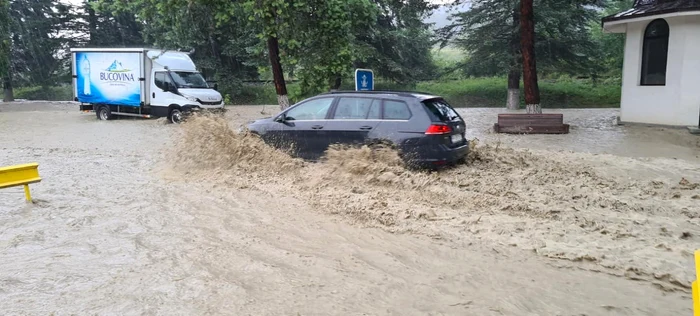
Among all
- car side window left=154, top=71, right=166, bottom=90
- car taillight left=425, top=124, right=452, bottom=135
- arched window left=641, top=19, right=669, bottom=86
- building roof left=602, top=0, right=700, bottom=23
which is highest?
building roof left=602, top=0, right=700, bottom=23

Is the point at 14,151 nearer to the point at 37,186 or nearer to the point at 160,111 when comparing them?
the point at 37,186

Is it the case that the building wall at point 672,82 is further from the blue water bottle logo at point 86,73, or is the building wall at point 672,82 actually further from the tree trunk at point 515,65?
the blue water bottle logo at point 86,73

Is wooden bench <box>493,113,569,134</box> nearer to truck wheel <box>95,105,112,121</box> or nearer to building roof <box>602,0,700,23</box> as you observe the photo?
building roof <box>602,0,700,23</box>

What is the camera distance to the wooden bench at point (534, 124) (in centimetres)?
1437

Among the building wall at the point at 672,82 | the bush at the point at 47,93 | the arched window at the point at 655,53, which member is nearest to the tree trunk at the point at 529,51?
the building wall at the point at 672,82

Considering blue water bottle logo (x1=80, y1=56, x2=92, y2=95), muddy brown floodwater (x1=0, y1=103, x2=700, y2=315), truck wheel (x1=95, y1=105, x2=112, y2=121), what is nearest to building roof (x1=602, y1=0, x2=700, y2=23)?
muddy brown floodwater (x1=0, y1=103, x2=700, y2=315)

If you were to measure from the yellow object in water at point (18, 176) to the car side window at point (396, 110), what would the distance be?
5253 mm

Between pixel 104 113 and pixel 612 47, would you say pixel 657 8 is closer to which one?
pixel 612 47

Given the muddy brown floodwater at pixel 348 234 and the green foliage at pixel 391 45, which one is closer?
the muddy brown floodwater at pixel 348 234

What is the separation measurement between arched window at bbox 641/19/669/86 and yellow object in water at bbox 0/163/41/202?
15.0 metres

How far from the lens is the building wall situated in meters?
13.5

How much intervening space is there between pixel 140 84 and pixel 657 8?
18045 millimetres

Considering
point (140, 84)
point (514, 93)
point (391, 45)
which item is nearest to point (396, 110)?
point (140, 84)

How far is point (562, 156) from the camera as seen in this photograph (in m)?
10.6
